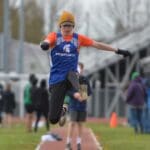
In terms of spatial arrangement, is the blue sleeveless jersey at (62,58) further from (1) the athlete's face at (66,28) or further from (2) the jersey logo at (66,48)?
(1) the athlete's face at (66,28)

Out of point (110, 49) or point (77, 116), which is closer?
point (110, 49)

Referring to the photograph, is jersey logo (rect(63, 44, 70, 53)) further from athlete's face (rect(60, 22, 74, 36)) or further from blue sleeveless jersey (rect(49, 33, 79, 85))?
athlete's face (rect(60, 22, 74, 36))

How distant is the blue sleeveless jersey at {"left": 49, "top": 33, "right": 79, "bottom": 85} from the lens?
12.7 m

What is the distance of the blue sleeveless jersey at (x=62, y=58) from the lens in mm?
12734

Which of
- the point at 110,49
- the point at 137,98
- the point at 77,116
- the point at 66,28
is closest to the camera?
the point at 66,28

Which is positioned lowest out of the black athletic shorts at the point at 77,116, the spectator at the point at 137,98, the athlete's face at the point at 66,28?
the black athletic shorts at the point at 77,116

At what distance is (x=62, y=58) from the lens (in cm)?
1279

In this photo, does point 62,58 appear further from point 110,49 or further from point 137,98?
point 137,98

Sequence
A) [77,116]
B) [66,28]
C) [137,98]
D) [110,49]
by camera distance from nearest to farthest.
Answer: [66,28], [110,49], [77,116], [137,98]

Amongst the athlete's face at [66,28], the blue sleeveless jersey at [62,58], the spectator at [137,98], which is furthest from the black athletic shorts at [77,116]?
the spectator at [137,98]

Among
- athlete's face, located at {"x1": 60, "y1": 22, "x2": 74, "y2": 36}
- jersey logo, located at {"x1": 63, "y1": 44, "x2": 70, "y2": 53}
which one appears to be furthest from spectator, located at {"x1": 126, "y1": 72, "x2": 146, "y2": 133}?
athlete's face, located at {"x1": 60, "y1": 22, "x2": 74, "y2": 36}

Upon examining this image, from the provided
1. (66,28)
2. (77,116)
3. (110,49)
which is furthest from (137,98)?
(66,28)

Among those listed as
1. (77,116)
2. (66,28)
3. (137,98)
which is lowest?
(77,116)

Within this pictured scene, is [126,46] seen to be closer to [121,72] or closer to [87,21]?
[121,72]
